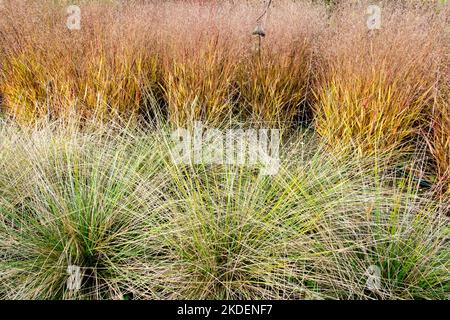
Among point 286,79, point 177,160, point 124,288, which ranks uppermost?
point 286,79

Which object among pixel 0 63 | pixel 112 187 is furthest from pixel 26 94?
pixel 112 187

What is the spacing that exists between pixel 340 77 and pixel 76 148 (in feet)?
5.65

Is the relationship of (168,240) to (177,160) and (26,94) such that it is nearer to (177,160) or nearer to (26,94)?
(177,160)

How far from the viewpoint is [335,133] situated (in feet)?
9.11

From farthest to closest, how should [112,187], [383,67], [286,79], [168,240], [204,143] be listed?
[286,79] → [383,67] → [204,143] → [112,187] → [168,240]

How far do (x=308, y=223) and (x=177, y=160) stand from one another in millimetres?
788

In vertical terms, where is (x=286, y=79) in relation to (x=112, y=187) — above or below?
above

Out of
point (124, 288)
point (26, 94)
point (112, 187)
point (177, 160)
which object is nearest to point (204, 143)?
point (177, 160)

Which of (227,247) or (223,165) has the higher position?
(223,165)

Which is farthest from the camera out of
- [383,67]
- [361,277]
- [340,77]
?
[340,77]

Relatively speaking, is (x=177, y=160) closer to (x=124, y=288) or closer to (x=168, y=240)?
(x=168, y=240)

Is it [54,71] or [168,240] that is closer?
[168,240]

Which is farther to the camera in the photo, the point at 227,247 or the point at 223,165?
the point at 223,165

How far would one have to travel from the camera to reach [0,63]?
141 inches
